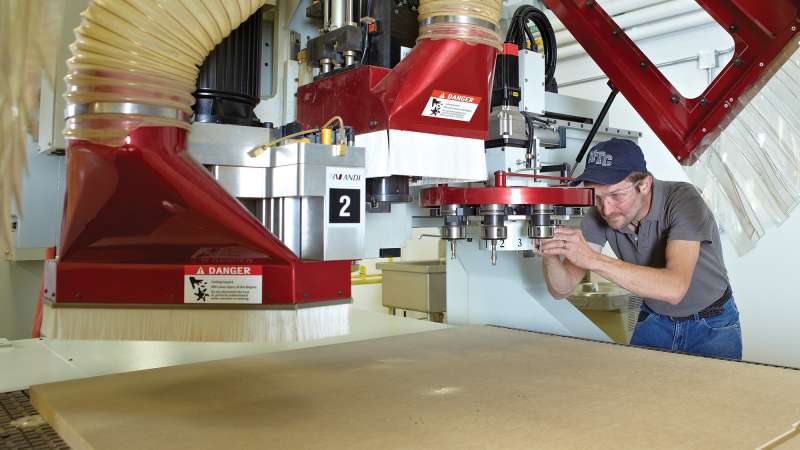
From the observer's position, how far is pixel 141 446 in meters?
0.83

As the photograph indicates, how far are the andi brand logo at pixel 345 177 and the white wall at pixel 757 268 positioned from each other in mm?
2771

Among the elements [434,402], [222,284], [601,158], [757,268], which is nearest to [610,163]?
[601,158]

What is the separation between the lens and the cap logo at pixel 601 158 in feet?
5.53

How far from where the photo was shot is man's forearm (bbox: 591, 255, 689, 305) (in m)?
1.67

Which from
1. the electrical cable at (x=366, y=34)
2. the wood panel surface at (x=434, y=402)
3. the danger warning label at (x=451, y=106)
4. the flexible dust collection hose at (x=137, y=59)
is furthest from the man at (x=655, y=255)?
the flexible dust collection hose at (x=137, y=59)

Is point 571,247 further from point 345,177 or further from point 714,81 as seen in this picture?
point 345,177

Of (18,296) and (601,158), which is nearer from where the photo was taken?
(601,158)

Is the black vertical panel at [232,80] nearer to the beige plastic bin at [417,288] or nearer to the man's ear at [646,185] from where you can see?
the man's ear at [646,185]

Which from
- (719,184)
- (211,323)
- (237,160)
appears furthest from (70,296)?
(719,184)

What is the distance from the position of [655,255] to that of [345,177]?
4.35 ft

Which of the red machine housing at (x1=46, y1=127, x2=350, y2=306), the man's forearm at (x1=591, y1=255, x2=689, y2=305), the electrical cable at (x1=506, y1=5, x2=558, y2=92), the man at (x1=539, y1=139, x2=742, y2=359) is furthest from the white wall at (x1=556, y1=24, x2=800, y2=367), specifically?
the red machine housing at (x1=46, y1=127, x2=350, y2=306)

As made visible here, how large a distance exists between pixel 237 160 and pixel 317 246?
19 cm

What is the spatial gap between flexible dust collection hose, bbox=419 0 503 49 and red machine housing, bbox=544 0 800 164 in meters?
0.69

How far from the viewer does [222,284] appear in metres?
0.87
